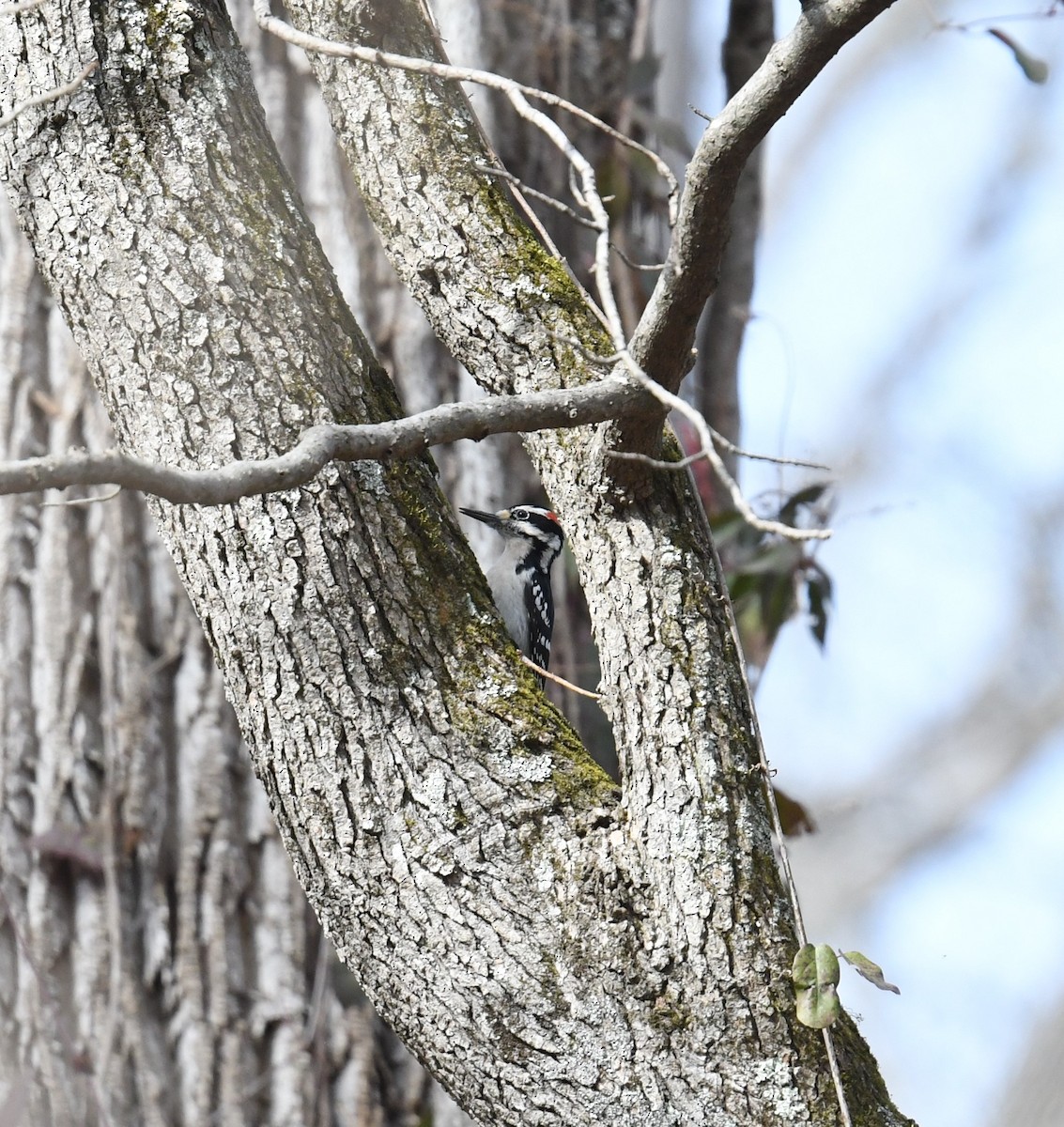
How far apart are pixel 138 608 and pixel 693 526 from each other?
8.48 ft

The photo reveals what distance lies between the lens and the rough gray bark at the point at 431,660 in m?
2.18

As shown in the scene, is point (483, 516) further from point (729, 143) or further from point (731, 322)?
point (729, 143)

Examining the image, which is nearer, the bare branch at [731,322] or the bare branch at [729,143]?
the bare branch at [729,143]

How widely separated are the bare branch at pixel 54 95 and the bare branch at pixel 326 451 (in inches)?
30.6

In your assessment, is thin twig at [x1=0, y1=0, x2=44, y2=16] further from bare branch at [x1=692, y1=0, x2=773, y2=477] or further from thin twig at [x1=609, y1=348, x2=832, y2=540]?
bare branch at [x1=692, y1=0, x2=773, y2=477]

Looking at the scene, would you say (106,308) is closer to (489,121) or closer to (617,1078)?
(617,1078)

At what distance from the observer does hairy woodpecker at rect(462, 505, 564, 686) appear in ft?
16.1

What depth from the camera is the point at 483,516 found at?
470 centimetres

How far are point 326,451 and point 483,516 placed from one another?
9.47 feet

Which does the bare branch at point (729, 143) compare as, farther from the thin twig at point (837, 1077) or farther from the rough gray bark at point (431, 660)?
the thin twig at point (837, 1077)

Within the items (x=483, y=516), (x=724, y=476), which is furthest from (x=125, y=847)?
(x=724, y=476)

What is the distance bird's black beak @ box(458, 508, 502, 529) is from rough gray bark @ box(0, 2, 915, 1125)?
6.52ft

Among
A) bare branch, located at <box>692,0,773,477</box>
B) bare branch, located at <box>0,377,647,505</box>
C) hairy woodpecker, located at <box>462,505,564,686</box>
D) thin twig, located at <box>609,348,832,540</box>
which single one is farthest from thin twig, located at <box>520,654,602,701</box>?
bare branch, located at <box>692,0,773,477</box>

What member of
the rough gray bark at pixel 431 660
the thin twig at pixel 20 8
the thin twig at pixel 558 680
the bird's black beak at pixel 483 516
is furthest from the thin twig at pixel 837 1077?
the bird's black beak at pixel 483 516
